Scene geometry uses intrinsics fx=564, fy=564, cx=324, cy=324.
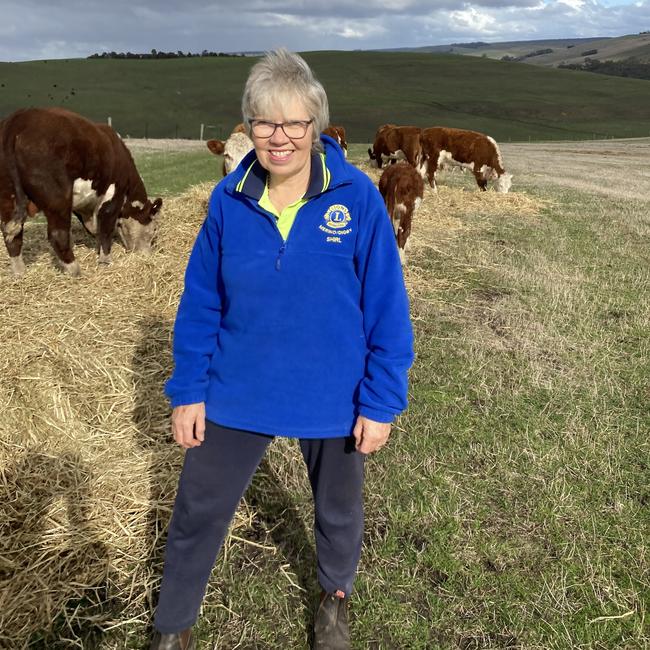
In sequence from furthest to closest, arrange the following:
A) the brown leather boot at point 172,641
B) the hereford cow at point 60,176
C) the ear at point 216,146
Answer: the ear at point 216,146, the hereford cow at point 60,176, the brown leather boot at point 172,641

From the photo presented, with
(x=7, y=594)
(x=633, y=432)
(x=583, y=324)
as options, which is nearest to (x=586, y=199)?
(x=583, y=324)

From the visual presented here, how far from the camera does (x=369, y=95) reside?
66438 mm

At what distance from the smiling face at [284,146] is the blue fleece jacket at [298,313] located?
8cm

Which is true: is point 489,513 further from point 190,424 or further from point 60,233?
point 60,233

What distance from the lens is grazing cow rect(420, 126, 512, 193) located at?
1459 cm

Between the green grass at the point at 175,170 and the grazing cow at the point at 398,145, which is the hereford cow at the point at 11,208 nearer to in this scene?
the green grass at the point at 175,170

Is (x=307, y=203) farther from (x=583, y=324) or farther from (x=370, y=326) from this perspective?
(x=583, y=324)

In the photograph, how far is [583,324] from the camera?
600 centimetres

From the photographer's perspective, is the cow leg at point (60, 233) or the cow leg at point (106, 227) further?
the cow leg at point (106, 227)

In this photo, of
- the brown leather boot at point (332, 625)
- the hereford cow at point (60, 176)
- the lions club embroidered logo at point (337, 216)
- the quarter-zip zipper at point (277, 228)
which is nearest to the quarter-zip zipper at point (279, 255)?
the quarter-zip zipper at point (277, 228)

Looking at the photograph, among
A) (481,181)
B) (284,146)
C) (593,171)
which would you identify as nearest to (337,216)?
(284,146)

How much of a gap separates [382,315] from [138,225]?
6.38m

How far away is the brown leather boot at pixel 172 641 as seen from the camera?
2.25m

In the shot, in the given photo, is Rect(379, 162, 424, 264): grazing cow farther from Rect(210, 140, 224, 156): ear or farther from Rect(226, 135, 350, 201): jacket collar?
Rect(226, 135, 350, 201): jacket collar
